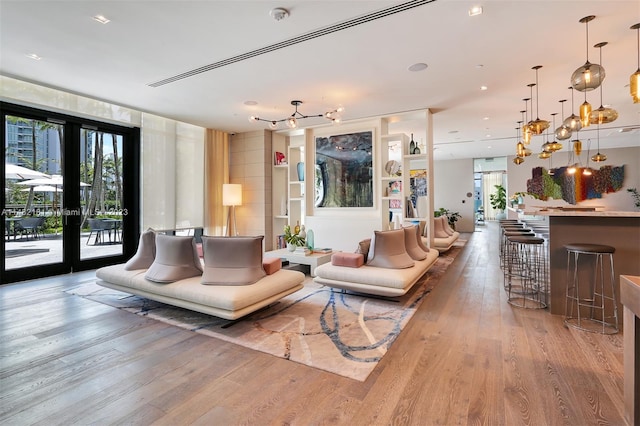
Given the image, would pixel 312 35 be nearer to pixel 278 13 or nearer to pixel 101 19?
pixel 278 13

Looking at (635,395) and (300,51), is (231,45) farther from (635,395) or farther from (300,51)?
(635,395)

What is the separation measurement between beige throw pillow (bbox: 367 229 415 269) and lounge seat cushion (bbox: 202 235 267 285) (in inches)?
62.7

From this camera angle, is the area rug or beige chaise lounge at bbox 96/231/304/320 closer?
the area rug

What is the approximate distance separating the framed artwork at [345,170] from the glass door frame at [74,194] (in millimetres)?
3723

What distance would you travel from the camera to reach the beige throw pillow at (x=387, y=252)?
3.93m

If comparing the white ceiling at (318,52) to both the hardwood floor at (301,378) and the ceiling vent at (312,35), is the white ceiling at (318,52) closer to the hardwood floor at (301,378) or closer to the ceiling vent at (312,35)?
the ceiling vent at (312,35)

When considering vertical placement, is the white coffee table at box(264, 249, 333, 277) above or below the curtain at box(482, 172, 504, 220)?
below

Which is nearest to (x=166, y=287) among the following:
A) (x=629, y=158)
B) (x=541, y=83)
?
(x=541, y=83)

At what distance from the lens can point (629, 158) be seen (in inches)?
415

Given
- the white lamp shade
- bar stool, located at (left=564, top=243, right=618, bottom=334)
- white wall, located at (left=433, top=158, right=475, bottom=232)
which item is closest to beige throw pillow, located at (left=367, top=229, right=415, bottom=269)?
bar stool, located at (left=564, top=243, right=618, bottom=334)

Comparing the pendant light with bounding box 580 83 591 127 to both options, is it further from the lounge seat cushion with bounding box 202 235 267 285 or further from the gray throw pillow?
the lounge seat cushion with bounding box 202 235 267 285

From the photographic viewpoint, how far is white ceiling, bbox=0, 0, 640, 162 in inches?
112

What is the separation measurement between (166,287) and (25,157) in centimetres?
377

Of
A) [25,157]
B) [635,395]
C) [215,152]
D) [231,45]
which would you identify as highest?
[231,45]
